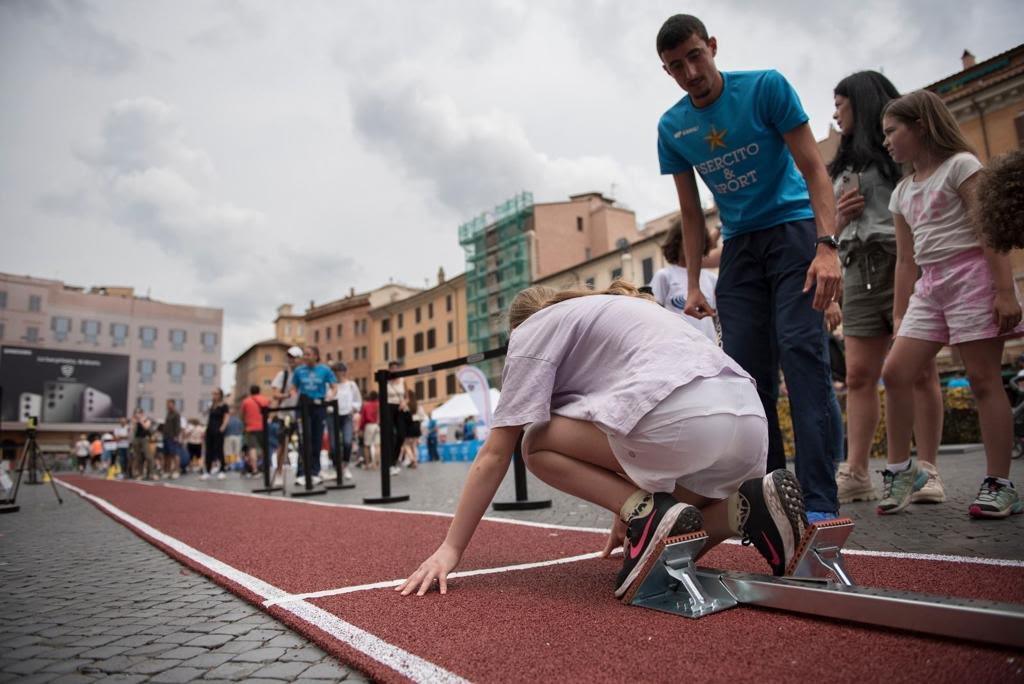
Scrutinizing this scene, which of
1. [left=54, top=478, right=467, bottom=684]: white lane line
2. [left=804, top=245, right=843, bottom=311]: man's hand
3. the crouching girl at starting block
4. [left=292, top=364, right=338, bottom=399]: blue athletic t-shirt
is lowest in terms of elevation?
[left=54, top=478, right=467, bottom=684]: white lane line

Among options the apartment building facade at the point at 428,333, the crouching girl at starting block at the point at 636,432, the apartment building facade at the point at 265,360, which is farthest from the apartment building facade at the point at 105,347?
the crouching girl at starting block at the point at 636,432

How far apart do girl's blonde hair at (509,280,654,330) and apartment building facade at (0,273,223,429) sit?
64.3 meters

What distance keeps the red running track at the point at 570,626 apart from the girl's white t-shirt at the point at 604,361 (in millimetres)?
585

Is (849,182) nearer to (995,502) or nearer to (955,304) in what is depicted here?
(955,304)

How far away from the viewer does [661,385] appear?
6.76 feet

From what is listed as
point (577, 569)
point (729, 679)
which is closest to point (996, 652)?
point (729, 679)

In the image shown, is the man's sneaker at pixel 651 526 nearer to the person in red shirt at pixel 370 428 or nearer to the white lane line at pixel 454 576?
the white lane line at pixel 454 576

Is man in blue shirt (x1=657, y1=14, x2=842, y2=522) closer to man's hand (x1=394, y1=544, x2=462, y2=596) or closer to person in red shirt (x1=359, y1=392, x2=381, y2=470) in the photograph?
man's hand (x1=394, y1=544, x2=462, y2=596)

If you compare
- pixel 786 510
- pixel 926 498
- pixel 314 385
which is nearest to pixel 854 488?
pixel 926 498

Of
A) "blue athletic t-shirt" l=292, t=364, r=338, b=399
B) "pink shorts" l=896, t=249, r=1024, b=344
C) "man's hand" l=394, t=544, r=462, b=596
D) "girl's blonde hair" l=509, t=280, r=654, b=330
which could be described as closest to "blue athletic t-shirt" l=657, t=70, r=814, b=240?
"pink shorts" l=896, t=249, r=1024, b=344

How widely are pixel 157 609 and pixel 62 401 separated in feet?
218

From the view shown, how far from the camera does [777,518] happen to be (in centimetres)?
196

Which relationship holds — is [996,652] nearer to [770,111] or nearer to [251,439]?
[770,111]

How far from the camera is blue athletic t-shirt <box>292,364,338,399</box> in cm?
1028
